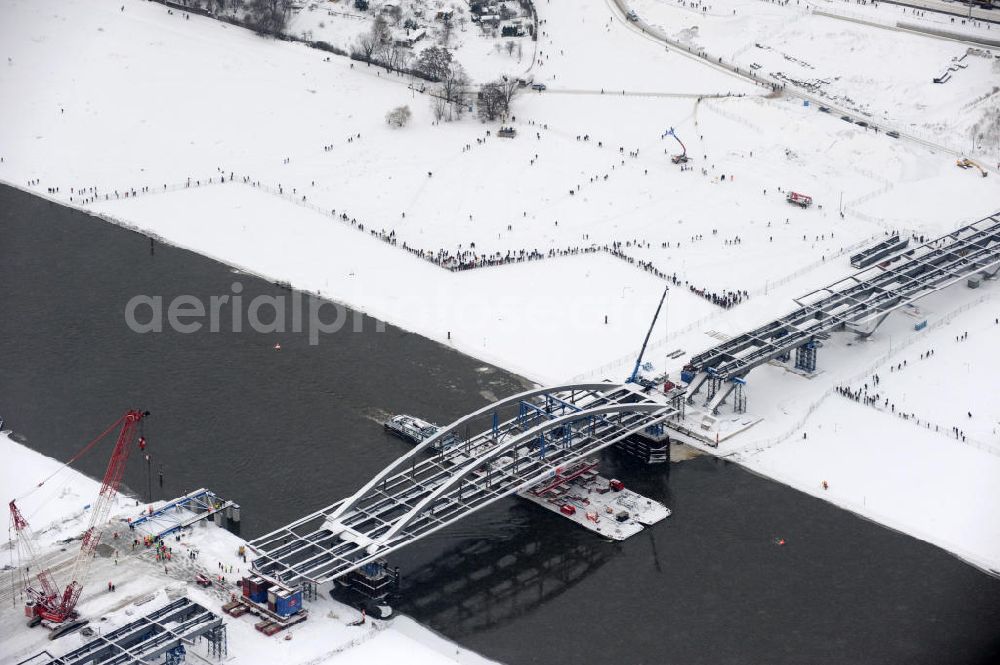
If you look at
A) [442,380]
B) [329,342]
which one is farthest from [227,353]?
[442,380]

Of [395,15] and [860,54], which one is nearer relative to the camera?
[860,54]

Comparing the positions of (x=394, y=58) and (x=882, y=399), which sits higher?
(x=394, y=58)

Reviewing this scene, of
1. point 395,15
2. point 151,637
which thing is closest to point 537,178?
point 395,15

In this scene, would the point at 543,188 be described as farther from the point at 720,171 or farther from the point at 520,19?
the point at 520,19

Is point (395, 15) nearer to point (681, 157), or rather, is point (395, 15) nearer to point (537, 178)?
point (537, 178)

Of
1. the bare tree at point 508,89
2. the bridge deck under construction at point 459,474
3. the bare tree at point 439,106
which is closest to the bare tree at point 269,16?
the bare tree at point 439,106

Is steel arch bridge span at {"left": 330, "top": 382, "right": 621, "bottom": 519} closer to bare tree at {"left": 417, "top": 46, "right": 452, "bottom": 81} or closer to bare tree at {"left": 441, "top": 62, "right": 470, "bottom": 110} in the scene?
bare tree at {"left": 441, "top": 62, "right": 470, "bottom": 110}

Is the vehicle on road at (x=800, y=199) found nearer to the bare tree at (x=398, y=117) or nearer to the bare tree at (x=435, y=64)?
the bare tree at (x=398, y=117)
